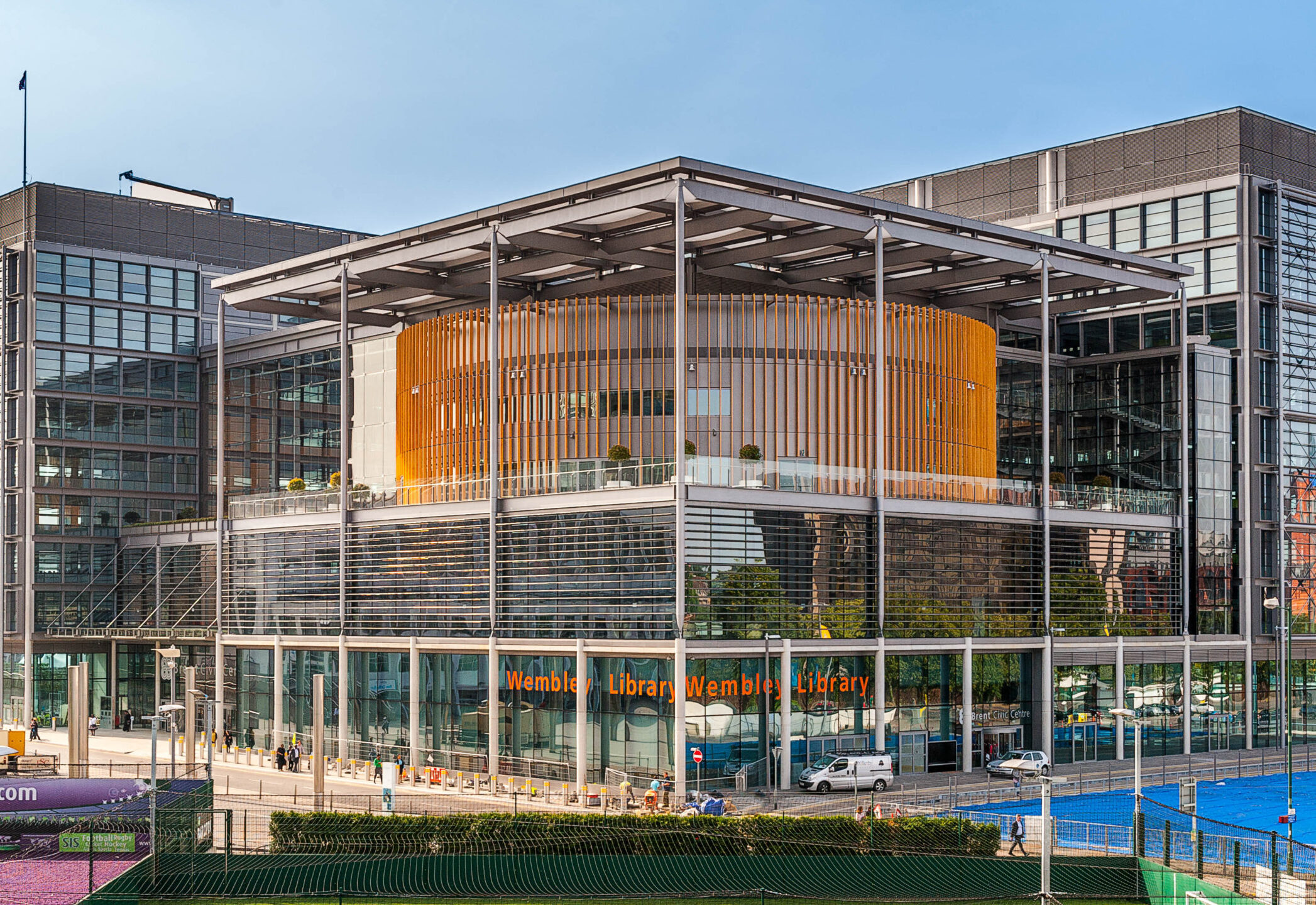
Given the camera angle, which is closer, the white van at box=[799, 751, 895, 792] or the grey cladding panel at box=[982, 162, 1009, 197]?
the white van at box=[799, 751, 895, 792]

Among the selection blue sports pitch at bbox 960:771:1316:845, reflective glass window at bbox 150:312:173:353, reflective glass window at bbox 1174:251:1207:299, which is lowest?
blue sports pitch at bbox 960:771:1316:845

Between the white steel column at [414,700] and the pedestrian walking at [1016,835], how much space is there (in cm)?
2717

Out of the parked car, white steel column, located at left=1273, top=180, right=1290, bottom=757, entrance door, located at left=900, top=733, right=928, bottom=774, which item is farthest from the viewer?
white steel column, located at left=1273, top=180, right=1290, bottom=757

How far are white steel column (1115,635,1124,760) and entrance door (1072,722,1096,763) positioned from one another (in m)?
1.29

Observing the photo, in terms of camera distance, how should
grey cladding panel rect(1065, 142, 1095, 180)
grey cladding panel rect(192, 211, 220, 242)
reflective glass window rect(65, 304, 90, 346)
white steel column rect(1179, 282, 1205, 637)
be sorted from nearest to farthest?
1. white steel column rect(1179, 282, 1205, 637)
2. grey cladding panel rect(1065, 142, 1095, 180)
3. reflective glass window rect(65, 304, 90, 346)
4. grey cladding panel rect(192, 211, 220, 242)

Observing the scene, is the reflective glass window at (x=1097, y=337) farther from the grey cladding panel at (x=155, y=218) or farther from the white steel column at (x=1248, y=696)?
the grey cladding panel at (x=155, y=218)

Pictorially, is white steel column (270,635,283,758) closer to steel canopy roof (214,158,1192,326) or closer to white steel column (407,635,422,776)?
white steel column (407,635,422,776)

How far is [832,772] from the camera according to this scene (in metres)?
53.5

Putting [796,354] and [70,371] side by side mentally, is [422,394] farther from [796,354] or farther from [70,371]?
[70,371]

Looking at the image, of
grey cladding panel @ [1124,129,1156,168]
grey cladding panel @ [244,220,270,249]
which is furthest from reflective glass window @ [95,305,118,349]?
grey cladding panel @ [1124,129,1156,168]

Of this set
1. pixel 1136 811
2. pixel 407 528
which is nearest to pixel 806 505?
pixel 407 528

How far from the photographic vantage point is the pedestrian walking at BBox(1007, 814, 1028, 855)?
39562 millimetres

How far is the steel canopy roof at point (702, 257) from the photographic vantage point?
186ft

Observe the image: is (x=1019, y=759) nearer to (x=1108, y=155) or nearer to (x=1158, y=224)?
(x=1158, y=224)
